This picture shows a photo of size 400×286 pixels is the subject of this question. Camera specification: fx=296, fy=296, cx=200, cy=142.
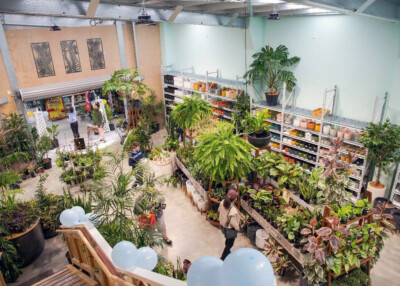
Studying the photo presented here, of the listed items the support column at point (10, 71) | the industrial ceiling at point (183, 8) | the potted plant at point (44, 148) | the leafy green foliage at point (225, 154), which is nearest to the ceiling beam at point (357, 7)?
the industrial ceiling at point (183, 8)

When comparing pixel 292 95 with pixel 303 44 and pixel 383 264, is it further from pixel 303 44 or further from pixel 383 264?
pixel 383 264

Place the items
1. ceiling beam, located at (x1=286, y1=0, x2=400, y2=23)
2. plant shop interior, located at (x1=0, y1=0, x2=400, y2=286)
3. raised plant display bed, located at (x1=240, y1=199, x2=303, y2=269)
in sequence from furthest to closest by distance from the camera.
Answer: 1. raised plant display bed, located at (x1=240, y1=199, x2=303, y2=269)
2. plant shop interior, located at (x1=0, y1=0, x2=400, y2=286)
3. ceiling beam, located at (x1=286, y1=0, x2=400, y2=23)

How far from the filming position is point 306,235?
4125 millimetres

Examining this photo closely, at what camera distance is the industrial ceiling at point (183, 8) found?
4.27 m

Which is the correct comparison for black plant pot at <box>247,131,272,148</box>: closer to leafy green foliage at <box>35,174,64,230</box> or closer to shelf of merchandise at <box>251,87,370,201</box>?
shelf of merchandise at <box>251,87,370,201</box>

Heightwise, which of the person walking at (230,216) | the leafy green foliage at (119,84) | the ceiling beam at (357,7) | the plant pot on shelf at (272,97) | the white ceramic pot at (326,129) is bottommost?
the person walking at (230,216)

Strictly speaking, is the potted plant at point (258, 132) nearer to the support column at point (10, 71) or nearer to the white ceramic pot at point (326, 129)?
the white ceramic pot at point (326, 129)

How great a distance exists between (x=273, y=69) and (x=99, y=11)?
445cm

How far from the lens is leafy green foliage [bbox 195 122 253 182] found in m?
4.96

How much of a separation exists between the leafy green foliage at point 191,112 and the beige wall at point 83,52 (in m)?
4.82

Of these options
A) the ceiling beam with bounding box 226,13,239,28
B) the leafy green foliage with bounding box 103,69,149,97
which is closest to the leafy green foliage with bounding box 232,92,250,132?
the ceiling beam with bounding box 226,13,239,28

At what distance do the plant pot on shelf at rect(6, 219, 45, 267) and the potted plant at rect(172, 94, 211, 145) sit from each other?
11.7 ft

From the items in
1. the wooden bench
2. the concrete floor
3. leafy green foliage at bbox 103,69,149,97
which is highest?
leafy green foliage at bbox 103,69,149,97

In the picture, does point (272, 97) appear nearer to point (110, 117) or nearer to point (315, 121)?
point (315, 121)
